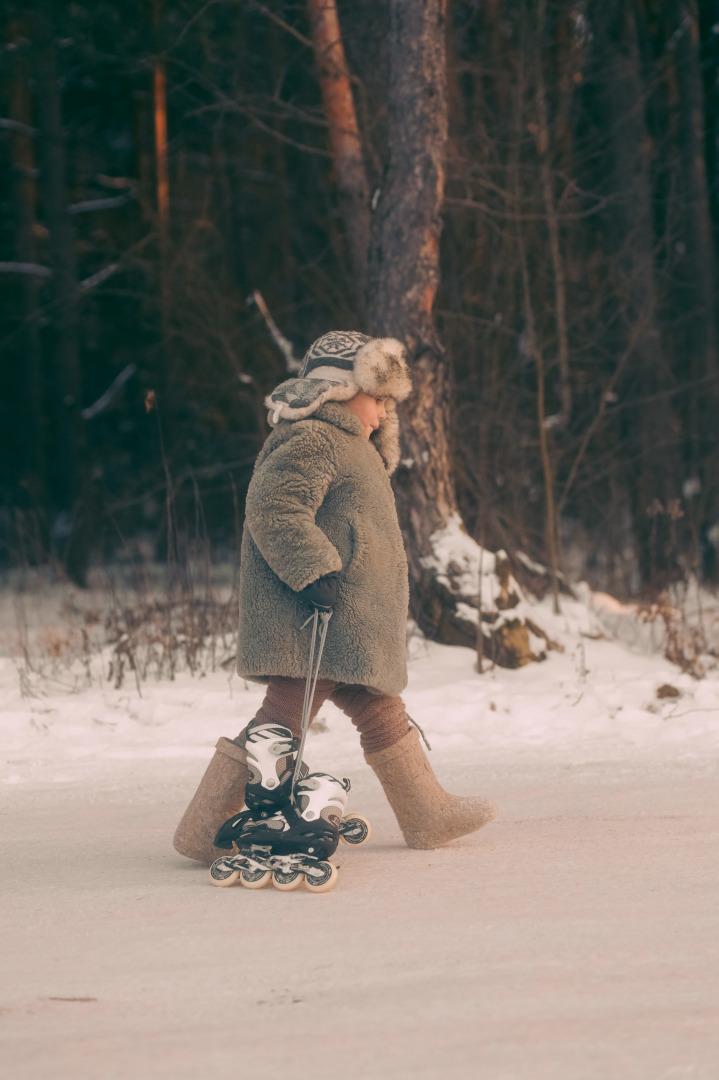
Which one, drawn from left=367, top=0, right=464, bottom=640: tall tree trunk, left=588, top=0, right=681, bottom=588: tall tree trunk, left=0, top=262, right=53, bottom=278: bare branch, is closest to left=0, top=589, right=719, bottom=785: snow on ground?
left=367, top=0, right=464, bottom=640: tall tree trunk

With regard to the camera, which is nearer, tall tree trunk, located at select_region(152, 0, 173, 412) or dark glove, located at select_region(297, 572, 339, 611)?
dark glove, located at select_region(297, 572, 339, 611)

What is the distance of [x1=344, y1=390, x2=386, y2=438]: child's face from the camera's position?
407 cm

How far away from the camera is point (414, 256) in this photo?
7914mm

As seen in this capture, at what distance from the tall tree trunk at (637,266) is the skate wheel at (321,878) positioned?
28.2ft

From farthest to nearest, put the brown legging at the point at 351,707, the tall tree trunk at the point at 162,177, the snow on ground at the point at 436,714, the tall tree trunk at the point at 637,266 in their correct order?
1. the tall tree trunk at the point at 162,177
2. the tall tree trunk at the point at 637,266
3. the snow on ground at the point at 436,714
4. the brown legging at the point at 351,707

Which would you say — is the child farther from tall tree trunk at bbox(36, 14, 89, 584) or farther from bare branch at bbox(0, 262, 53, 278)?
bare branch at bbox(0, 262, 53, 278)

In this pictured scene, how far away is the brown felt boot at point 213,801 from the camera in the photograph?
12.9 feet

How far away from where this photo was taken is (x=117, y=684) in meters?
6.88

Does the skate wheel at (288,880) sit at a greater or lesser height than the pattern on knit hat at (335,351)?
lesser

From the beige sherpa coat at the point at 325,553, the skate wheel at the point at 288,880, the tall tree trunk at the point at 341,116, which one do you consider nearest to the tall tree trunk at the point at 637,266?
the tall tree trunk at the point at 341,116

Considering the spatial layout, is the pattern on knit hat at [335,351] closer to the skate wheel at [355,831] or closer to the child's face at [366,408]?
the child's face at [366,408]

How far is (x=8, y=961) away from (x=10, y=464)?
1876 centimetres

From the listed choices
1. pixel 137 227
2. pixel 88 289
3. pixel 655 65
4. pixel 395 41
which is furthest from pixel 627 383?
pixel 137 227

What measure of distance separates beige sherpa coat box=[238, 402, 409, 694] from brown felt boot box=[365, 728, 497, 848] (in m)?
0.22
